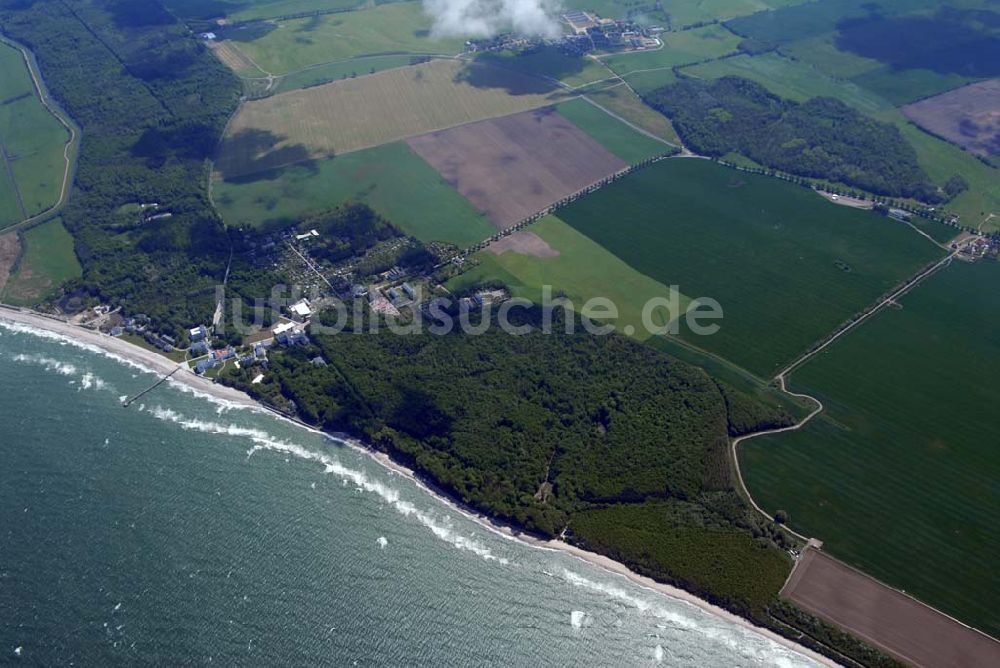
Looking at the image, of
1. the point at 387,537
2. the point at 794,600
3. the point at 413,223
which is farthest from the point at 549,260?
the point at 794,600

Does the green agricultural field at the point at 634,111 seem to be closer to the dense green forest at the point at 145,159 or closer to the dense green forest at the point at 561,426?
the dense green forest at the point at 561,426

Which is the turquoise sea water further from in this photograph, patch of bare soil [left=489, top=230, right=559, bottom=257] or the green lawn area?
the green lawn area

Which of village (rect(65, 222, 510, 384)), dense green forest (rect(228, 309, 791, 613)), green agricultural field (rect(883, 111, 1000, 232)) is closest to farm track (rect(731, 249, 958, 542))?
dense green forest (rect(228, 309, 791, 613))

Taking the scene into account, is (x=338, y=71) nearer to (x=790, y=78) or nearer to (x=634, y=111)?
(x=634, y=111)

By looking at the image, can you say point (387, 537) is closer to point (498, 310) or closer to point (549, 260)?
point (498, 310)

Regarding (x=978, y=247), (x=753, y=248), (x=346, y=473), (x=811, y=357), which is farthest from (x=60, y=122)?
(x=978, y=247)
